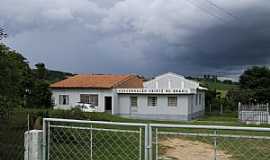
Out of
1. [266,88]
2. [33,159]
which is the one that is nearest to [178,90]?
[266,88]

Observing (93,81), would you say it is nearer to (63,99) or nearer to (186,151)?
(63,99)

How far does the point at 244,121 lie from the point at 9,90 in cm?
2716

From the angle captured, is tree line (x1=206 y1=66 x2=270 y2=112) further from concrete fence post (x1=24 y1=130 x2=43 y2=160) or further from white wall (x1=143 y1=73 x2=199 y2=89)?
concrete fence post (x1=24 y1=130 x2=43 y2=160)

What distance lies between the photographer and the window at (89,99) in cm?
4034

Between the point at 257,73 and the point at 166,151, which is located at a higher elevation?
the point at 257,73

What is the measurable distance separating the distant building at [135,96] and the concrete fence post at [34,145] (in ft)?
108

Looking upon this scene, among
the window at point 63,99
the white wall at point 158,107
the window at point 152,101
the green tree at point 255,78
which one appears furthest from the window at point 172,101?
the green tree at point 255,78

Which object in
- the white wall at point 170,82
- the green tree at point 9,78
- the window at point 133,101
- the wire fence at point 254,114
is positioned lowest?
the wire fence at point 254,114

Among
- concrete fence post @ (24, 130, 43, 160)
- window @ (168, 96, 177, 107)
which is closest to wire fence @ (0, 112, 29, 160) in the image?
concrete fence post @ (24, 130, 43, 160)

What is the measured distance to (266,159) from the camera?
9023 millimetres

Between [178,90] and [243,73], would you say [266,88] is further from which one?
[178,90]

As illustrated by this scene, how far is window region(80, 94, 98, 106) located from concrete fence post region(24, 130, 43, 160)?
35223 millimetres

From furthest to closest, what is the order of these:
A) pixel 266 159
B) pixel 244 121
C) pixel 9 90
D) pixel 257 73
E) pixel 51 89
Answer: pixel 257 73
pixel 51 89
pixel 244 121
pixel 266 159
pixel 9 90

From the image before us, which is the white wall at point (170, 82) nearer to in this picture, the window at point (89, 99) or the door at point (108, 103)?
the door at point (108, 103)
